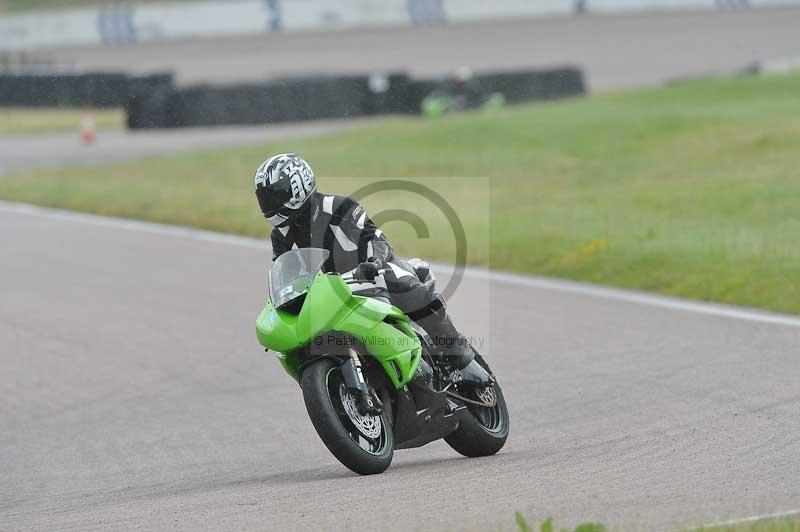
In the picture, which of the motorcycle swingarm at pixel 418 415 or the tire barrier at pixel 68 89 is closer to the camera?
the motorcycle swingarm at pixel 418 415

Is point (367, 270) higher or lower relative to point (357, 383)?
higher

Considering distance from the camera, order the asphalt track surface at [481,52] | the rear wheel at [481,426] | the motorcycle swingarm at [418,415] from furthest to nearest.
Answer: the asphalt track surface at [481,52]
the rear wheel at [481,426]
the motorcycle swingarm at [418,415]

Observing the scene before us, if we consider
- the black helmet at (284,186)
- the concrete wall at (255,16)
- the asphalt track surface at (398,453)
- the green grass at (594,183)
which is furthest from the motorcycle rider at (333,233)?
the concrete wall at (255,16)

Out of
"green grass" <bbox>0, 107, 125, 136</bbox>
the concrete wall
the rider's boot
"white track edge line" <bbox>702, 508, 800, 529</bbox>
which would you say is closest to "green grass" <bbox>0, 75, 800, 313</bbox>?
the rider's boot

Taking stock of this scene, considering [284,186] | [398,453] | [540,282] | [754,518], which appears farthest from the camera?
[540,282]

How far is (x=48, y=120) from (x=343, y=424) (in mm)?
33406

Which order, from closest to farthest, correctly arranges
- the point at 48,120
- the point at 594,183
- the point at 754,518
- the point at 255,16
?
the point at 754,518, the point at 594,183, the point at 48,120, the point at 255,16

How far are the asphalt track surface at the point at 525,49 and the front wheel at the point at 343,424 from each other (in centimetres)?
3080

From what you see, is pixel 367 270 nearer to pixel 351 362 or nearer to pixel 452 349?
pixel 351 362

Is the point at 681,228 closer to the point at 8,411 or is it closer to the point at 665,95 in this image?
the point at 8,411

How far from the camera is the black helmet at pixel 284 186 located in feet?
21.0

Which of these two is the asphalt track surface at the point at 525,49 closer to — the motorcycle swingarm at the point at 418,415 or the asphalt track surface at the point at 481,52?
the asphalt track surface at the point at 481,52

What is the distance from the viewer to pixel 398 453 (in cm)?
774

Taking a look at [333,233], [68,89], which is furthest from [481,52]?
[333,233]
